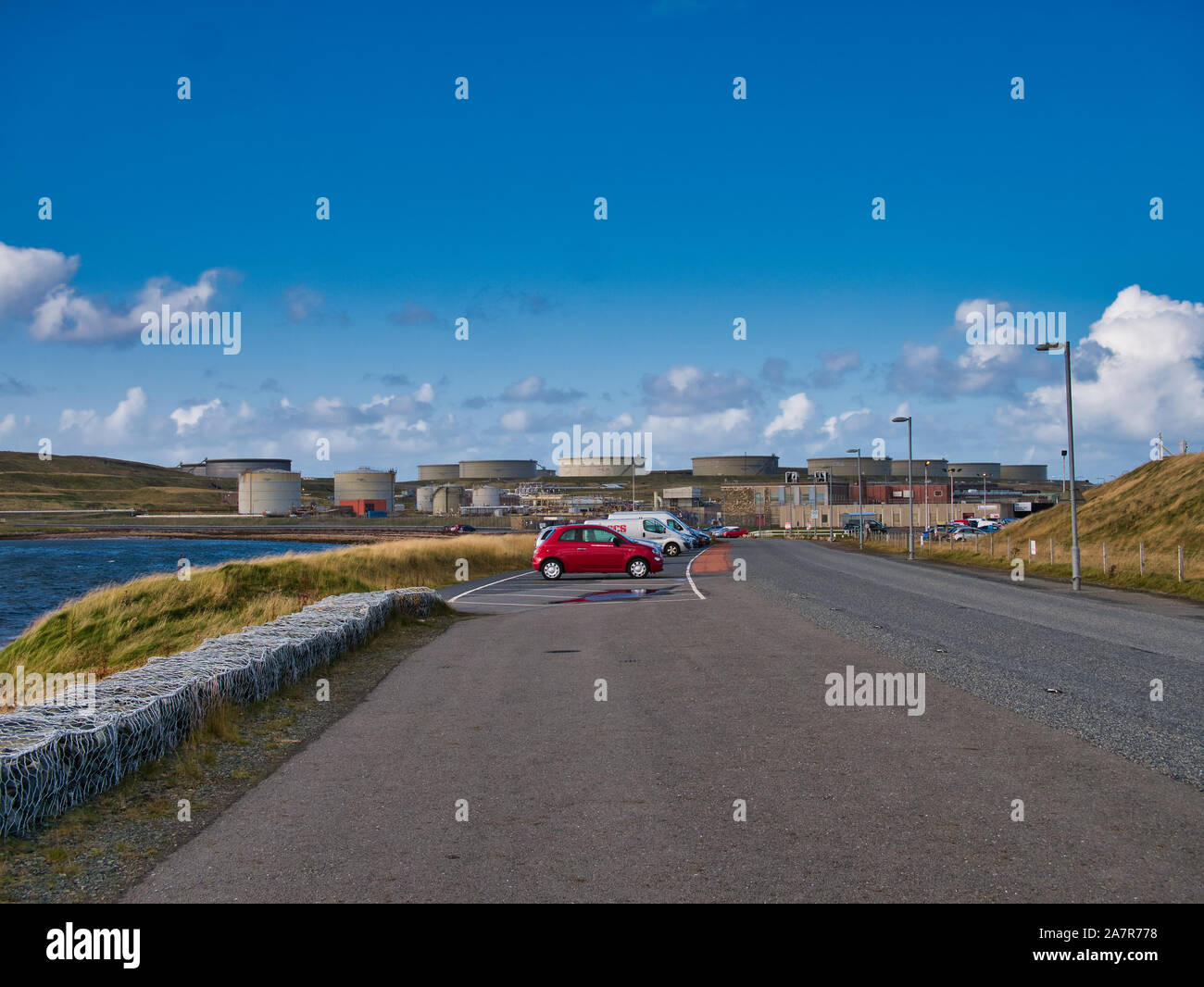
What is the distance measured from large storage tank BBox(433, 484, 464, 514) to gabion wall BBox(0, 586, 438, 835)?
14287cm

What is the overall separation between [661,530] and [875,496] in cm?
11413

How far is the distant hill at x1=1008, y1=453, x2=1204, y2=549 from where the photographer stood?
136 feet

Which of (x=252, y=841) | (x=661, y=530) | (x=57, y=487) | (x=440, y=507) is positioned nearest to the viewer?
(x=252, y=841)

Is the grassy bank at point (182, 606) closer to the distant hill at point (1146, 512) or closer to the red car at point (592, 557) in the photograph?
the red car at point (592, 557)

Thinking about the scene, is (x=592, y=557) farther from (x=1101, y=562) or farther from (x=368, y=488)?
(x=368, y=488)

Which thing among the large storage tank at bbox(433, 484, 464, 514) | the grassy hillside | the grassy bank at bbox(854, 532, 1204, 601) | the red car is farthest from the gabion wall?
the grassy hillside

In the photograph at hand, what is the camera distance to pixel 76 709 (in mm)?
8008

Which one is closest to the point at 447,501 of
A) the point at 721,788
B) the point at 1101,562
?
the point at 1101,562

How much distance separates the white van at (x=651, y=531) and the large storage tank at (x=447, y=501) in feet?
344

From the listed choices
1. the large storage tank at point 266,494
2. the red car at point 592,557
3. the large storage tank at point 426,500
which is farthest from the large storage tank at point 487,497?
the red car at point 592,557

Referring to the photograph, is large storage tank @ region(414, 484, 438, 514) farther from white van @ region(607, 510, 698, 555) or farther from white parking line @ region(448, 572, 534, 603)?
white parking line @ region(448, 572, 534, 603)

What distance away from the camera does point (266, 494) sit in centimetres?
15225
